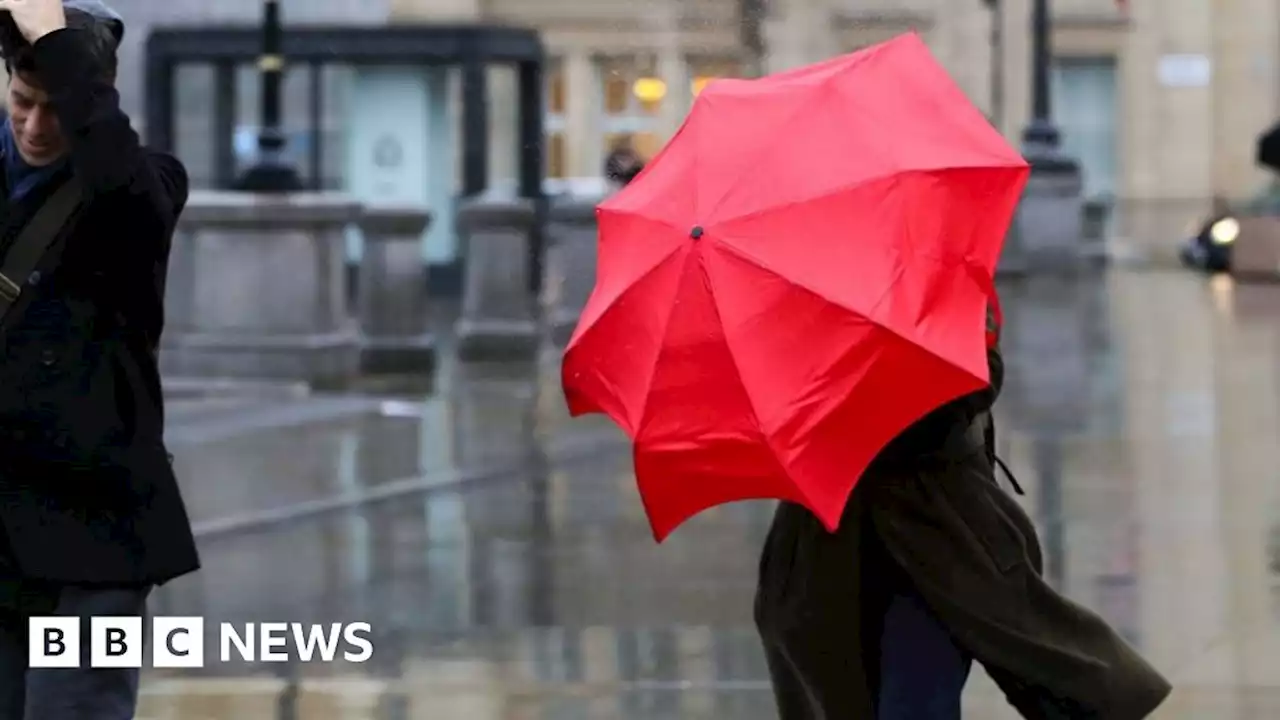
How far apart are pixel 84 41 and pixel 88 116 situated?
14 cm

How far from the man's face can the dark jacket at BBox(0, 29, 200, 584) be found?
0.04m

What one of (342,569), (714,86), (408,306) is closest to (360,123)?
(408,306)

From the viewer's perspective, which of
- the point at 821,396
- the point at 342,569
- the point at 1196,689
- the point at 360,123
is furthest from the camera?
the point at 360,123

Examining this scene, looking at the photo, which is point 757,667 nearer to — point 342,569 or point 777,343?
point 342,569

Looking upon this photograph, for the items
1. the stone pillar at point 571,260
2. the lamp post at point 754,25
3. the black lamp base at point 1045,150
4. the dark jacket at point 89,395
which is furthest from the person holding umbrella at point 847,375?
the black lamp base at point 1045,150

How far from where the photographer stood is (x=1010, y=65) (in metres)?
39.6

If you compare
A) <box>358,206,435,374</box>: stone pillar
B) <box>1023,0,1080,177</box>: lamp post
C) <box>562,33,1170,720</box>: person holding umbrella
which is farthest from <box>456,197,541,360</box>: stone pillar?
<box>562,33,1170,720</box>: person holding umbrella

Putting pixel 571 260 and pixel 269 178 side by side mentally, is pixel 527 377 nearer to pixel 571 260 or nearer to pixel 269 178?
pixel 269 178

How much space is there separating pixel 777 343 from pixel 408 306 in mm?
13247

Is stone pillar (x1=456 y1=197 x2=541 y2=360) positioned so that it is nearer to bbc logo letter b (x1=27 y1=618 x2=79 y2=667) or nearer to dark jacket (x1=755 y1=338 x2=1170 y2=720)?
dark jacket (x1=755 y1=338 x2=1170 y2=720)

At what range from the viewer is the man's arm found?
396cm

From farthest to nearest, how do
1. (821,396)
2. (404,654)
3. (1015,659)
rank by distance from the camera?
1. (404,654)
2. (1015,659)
3. (821,396)

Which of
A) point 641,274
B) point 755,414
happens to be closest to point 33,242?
point 641,274

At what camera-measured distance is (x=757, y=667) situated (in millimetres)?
7195
